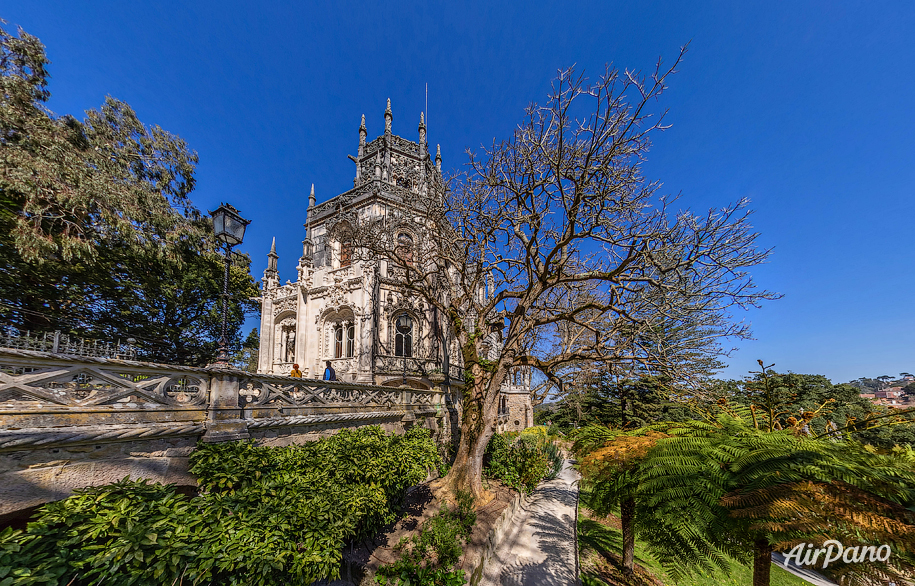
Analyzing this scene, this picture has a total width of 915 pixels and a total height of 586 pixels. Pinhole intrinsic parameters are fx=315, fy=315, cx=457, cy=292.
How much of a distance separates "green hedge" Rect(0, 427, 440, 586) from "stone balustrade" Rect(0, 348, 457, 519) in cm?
47

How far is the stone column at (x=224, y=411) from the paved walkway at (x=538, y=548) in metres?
5.39

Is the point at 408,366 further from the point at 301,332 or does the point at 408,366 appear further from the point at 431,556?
the point at 431,556

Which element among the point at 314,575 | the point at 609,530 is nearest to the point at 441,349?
the point at 609,530

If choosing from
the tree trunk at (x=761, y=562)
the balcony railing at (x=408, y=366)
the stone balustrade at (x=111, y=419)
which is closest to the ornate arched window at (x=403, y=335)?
the balcony railing at (x=408, y=366)

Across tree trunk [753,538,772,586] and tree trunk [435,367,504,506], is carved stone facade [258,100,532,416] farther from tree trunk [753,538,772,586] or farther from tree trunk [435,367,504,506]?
tree trunk [753,538,772,586]

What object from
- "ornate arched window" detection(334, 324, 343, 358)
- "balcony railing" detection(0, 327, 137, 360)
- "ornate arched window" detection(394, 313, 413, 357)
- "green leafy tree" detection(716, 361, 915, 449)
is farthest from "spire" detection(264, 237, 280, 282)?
"green leafy tree" detection(716, 361, 915, 449)

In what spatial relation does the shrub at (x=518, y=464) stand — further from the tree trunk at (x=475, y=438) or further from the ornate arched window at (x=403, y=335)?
the ornate arched window at (x=403, y=335)

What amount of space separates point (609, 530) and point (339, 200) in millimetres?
22624

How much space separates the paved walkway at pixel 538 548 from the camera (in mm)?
6301

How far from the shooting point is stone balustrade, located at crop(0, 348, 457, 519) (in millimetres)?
3434

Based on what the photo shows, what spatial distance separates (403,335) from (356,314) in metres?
3.15

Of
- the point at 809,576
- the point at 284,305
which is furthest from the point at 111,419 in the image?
the point at 284,305

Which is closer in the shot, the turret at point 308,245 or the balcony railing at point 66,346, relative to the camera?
the balcony railing at point 66,346

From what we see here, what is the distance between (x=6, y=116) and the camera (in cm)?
1127
